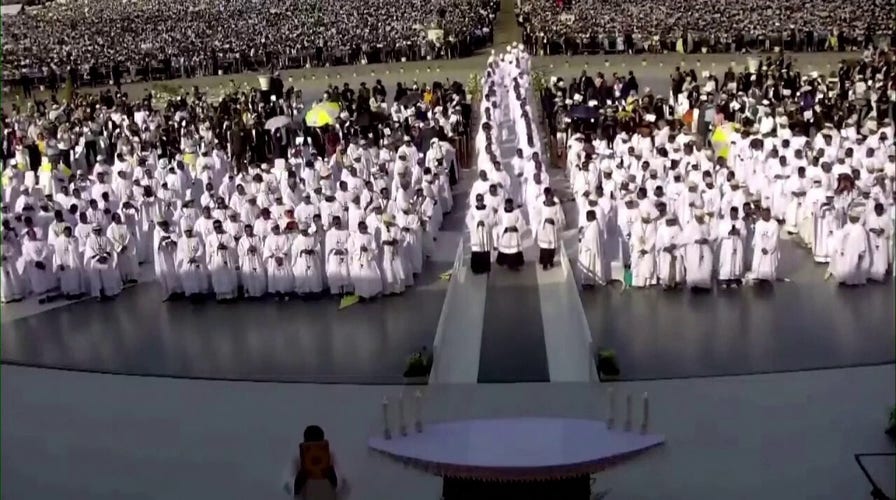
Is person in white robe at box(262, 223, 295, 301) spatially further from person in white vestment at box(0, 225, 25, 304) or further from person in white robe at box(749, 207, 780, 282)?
person in white robe at box(749, 207, 780, 282)

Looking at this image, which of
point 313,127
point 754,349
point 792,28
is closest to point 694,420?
point 754,349

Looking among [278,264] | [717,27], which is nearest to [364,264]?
[278,264]

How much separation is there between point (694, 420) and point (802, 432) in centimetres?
93

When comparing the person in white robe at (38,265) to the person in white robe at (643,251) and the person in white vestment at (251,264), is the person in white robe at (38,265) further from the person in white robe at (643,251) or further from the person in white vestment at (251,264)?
the person in white robe at (643,251)

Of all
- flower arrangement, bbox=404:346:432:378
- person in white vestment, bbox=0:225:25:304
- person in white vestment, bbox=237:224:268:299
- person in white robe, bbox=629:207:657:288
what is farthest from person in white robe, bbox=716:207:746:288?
person in white vestment, bbox=0:225:25:304

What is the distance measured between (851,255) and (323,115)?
10863mm

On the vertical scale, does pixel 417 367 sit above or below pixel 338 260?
below

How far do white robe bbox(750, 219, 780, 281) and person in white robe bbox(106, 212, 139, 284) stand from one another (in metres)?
8.31

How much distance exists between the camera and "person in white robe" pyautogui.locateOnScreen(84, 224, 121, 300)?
44.2 ft

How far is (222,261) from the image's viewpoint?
13.0 metres

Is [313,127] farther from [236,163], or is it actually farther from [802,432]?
[802,432]

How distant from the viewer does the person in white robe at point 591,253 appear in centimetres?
1275

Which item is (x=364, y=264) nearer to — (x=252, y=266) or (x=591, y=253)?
(x=252, y=266)

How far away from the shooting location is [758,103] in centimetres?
2009
